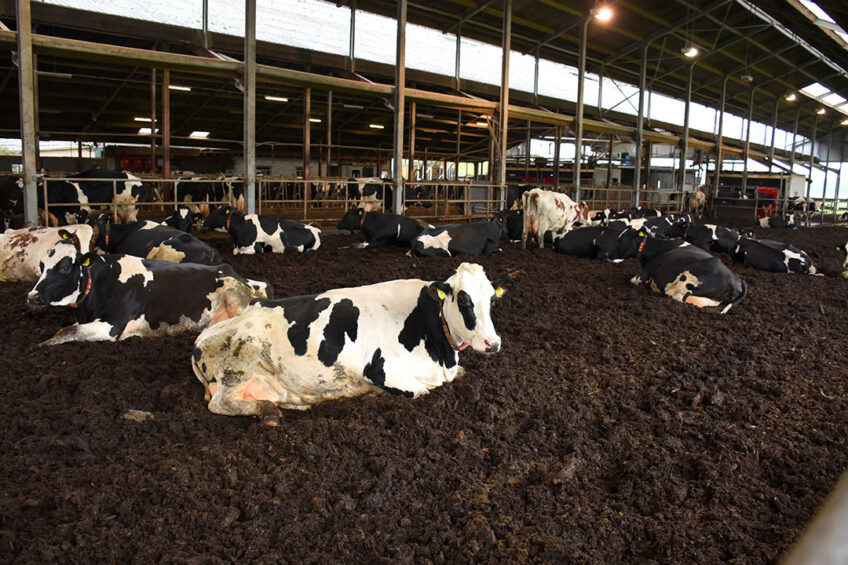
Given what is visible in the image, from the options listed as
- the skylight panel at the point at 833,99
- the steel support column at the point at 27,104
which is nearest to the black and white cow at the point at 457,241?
the steel support column at the point at 27,104

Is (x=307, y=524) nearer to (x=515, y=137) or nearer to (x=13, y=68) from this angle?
(x=13, y=68)

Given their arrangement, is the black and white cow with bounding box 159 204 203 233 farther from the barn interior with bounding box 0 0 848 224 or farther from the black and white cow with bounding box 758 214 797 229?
the black and white cow with bounding box 758 214 797 229

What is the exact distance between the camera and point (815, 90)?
3061 cm

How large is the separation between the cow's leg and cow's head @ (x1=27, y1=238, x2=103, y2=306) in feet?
0.68

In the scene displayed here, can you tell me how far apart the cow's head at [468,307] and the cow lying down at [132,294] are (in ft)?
6.85

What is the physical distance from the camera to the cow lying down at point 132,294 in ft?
15.3

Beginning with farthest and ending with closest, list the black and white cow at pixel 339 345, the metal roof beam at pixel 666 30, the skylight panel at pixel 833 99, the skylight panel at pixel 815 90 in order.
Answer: the skylight panel at pixel 833 99 → the skylight panel at pixel 815 90 → the metal roof beam at pixel 666 30 → the black and white cow at pixel 339 345

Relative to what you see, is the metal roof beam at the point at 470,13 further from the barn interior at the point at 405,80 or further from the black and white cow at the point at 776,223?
the black and white cow at the point at 776,223

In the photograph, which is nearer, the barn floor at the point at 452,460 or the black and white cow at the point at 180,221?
the barn floor at the point at 452,460

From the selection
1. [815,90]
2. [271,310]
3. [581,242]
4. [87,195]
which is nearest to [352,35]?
[87,195]

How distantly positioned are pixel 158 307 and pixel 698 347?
447 cm

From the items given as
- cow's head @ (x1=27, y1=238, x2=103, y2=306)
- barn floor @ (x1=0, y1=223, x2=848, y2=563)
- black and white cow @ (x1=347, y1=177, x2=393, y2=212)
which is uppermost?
black and white cow @ (x1=347, y1=177, x2=393, y2=212)

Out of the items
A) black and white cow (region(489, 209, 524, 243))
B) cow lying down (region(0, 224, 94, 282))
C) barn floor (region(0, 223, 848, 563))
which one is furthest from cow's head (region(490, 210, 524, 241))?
cow lying down (region(0, 224, 94, 282))

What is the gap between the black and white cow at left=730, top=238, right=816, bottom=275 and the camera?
9.12 m
